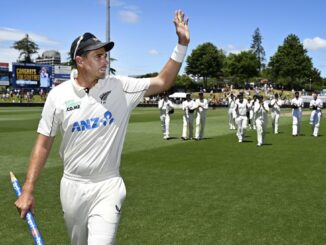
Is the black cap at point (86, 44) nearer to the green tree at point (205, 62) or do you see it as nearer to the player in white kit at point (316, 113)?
the player in white kit at point (316, 113)

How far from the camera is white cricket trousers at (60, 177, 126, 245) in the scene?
3.40 m

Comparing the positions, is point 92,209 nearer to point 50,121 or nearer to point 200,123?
point 50,121

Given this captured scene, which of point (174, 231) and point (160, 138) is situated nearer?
point (174, 231)

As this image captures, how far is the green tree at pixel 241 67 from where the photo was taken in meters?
115

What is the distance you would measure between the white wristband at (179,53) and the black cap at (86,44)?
538 mm

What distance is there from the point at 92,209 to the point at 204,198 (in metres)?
5.11

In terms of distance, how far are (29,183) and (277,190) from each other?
675 cm

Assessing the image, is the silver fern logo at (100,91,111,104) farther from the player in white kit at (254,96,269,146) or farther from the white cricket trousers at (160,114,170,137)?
the white cricket trousers at (160,114,170,137)

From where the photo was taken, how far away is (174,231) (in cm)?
640

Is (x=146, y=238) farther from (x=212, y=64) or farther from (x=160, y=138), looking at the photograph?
(x=212, y=64)

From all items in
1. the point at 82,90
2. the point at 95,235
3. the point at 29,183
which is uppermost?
the point at 82,90

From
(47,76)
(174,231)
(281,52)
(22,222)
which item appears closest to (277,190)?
(174,231)

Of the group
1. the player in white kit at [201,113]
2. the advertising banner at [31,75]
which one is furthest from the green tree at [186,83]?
the player in white kit at [201,113]

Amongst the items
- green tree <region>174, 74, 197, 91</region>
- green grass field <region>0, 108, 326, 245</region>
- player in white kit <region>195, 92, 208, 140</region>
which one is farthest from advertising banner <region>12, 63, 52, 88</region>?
green grass field <region>0, 108, 326, 245</region>
